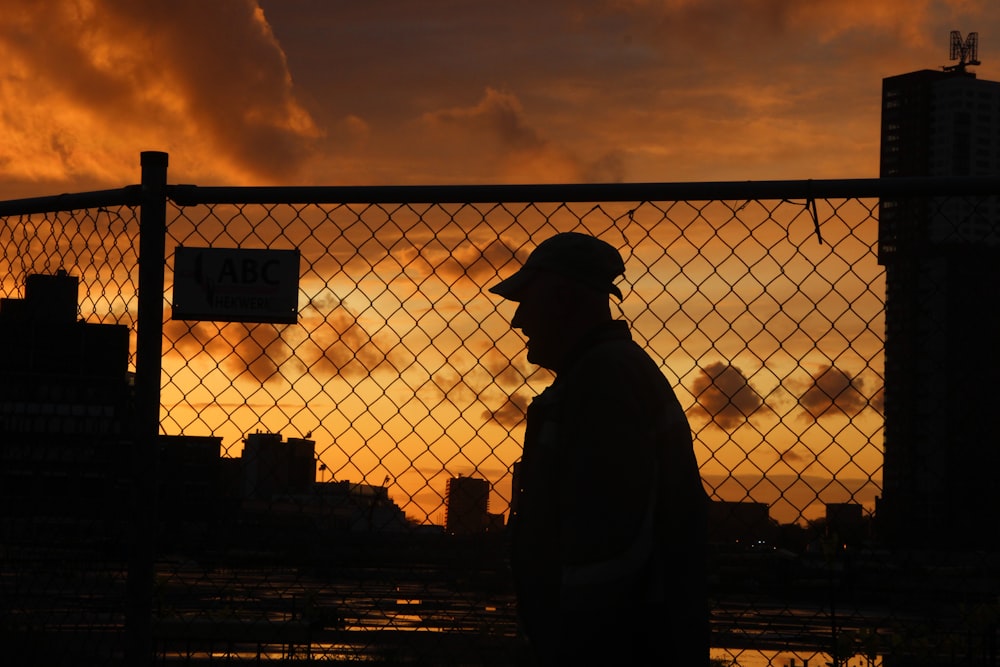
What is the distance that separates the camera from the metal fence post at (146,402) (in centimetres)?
459

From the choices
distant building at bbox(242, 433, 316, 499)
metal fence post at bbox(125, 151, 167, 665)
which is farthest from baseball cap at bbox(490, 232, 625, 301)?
metal fence post at bbox(125, 151, 167, 665)

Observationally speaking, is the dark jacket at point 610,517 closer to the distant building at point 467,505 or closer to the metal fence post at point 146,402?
the distant building at point 467,505

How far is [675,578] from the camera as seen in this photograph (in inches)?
113

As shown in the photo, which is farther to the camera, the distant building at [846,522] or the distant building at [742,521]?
the distant building at [846,522]

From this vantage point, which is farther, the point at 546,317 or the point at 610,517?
the point at 546,317

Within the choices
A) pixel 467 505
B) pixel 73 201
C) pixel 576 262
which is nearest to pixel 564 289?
pixel 576 262

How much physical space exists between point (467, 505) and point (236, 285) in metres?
1.22

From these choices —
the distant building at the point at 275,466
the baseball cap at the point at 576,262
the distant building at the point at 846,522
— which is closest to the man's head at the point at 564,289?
the baseball cap at the point at 576,262

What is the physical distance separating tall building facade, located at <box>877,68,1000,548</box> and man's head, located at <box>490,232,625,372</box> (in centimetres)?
164

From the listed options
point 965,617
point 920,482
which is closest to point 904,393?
point 920,482

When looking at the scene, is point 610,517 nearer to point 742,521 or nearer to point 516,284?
point 516,284

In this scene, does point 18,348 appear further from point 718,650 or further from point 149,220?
point 718,650

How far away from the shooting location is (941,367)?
4.74m

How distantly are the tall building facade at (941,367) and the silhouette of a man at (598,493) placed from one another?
66.8 inches
